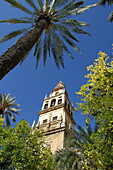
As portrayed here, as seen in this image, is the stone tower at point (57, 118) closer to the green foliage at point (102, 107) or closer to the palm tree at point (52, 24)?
the palm tree at point (52, 24)

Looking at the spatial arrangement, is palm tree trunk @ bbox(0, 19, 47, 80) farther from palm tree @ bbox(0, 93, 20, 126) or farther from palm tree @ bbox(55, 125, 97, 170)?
palm tree @ bbox(0, 93, 20, 126)

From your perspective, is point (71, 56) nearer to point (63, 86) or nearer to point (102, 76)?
point (102, 76)

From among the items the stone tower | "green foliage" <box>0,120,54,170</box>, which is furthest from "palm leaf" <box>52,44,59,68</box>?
the stone tower

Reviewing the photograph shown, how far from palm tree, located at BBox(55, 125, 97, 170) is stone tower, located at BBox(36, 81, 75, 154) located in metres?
7.59

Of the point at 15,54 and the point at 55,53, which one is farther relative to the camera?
the point at 55,53

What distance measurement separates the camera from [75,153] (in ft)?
43.5

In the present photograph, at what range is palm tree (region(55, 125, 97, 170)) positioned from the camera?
40.3 feet

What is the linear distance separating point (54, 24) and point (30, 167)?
9129mm

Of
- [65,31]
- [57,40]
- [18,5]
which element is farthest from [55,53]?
[18,5]

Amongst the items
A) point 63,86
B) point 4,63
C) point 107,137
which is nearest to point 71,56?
point 4,63

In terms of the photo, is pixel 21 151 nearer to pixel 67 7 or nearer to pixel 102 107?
pixel 102 107

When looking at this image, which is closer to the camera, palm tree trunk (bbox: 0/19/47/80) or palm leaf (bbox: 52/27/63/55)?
palm tree trunk (bbox: 0/19/47/80)

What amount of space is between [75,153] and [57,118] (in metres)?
14.4

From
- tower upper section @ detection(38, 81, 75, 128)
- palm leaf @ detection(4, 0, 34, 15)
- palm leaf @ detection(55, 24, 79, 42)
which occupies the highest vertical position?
tower upper section @ detection(38, 81, 75, 128)
